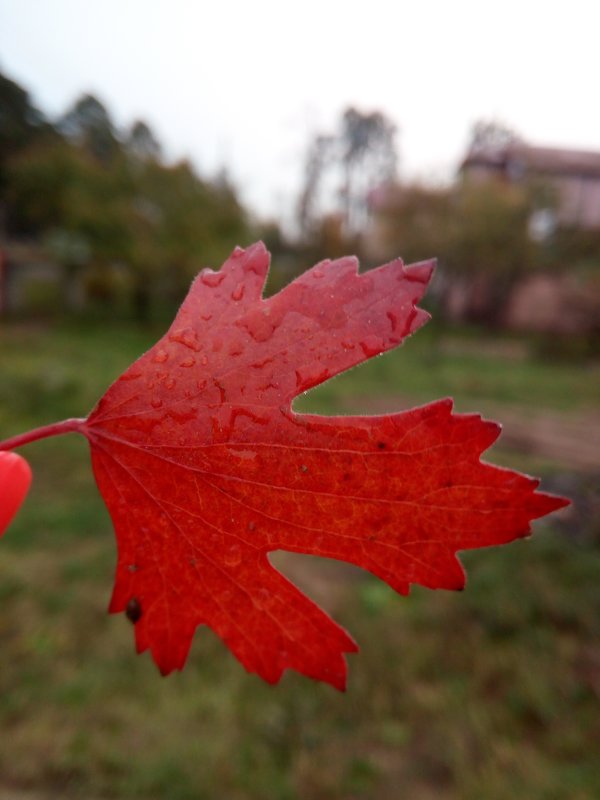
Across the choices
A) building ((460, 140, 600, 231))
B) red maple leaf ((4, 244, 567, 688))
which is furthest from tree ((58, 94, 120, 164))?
building ((460, 140, 600, 231))

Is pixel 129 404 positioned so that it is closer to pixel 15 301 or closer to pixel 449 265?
pixel 15 301

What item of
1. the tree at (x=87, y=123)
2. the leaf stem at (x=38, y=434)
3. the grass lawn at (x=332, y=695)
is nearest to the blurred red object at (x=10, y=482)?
the leaf stem at (x=38, y=434)

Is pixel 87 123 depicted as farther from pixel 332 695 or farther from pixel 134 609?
pixel 332 695

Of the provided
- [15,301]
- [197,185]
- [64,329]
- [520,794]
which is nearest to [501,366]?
[197,185]

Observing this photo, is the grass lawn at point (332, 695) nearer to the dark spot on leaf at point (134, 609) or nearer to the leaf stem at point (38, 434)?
the dark spot on leaf at point (134, 609)

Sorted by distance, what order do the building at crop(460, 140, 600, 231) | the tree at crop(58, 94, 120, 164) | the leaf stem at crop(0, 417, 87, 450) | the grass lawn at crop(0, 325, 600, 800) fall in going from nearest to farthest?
the leaf stem at crop(0, 417, 87, 450) < the tree at crop(58, 94, 120, 164) < the grass lawn at crop(0, 325, 600, 800) < the building at crop(460, 140, 600, 231)

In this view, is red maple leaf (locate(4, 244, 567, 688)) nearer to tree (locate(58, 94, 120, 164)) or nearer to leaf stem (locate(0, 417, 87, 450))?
leaf stem (locate(0, 417, 87, 450))

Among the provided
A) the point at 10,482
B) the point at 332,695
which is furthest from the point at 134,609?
the point at 332,695
